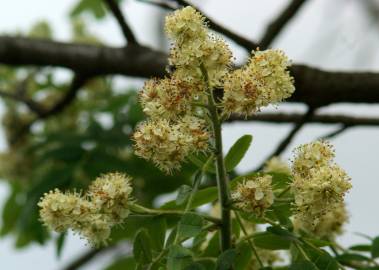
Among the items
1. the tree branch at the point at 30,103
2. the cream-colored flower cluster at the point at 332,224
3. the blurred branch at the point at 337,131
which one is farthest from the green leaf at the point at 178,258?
the tree branch at the point at 30,103

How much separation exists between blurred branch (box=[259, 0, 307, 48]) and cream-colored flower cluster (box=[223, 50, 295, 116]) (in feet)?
3.86

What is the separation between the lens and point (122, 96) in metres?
3.54

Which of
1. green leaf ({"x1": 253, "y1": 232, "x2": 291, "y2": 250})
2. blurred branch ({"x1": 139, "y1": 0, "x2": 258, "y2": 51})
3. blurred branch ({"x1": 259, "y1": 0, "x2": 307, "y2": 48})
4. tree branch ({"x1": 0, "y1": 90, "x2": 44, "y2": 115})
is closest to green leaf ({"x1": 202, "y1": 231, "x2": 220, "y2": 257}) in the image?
green leaf ({"x1": 253, "y1": 232, "x2": 291, "y2": 250})

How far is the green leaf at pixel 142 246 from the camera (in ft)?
5.27

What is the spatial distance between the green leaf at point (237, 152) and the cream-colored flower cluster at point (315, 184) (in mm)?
174

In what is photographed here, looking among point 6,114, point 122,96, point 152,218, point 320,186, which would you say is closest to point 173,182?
point 122,96

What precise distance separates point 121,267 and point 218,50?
0.68 m

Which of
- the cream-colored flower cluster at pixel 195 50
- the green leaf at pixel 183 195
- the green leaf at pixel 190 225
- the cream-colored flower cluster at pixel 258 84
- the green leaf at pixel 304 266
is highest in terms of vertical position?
the cream-colored flower cluster at pixel 195 50

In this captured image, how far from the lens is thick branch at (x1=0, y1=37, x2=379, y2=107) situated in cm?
235

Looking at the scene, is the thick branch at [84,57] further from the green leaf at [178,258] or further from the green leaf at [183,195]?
the green leaf at [178,258]

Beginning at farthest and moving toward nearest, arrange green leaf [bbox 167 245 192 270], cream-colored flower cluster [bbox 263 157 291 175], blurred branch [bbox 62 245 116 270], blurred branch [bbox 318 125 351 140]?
blurred branch [bbox 62 245 116 270] < blurred branch [bbox 318 125 351 140] < cream-colored flower cluster [bbox 263 157 291 175] < green leaf [bbox 167 245 192 270]

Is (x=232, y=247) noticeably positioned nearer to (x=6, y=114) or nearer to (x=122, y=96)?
(x=122, y=96)

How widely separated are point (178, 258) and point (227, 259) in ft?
0.30

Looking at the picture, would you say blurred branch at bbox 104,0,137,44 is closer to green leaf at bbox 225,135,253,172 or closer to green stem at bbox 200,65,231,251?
green leaf at bbox 225,135,253,172
